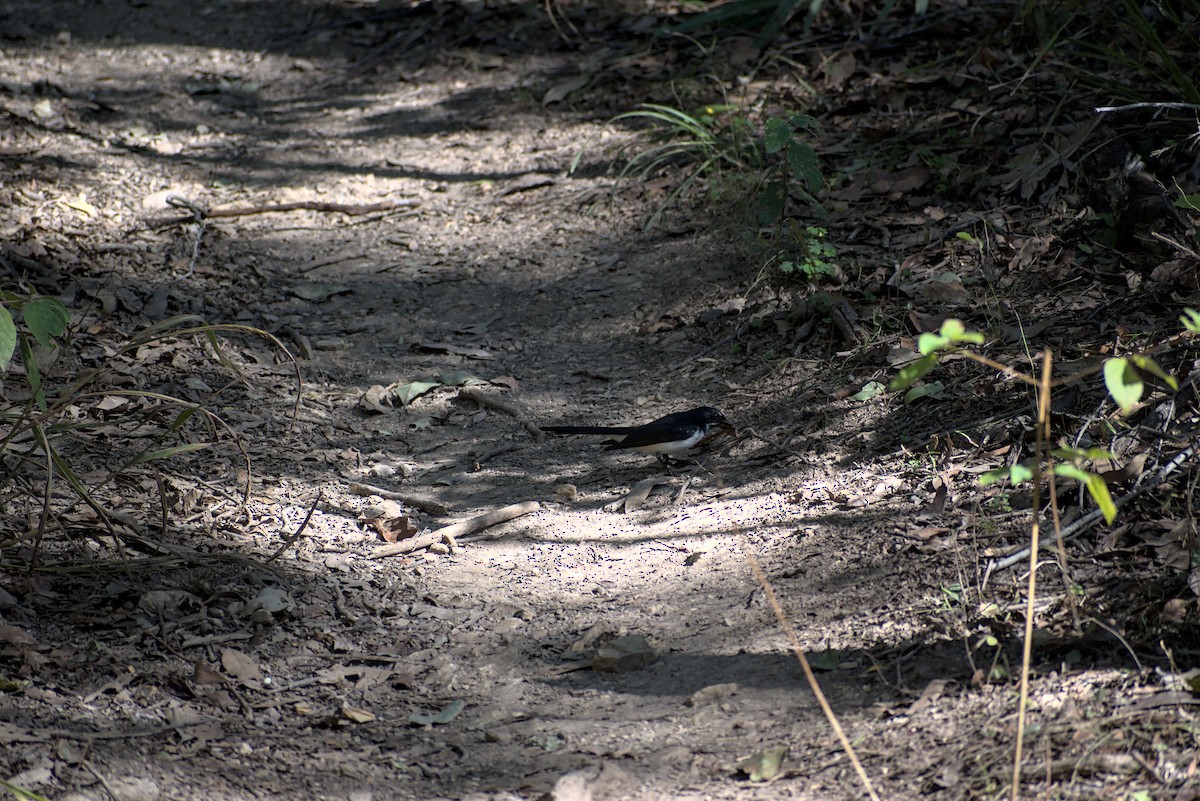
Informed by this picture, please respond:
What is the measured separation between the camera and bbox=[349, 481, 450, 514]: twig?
4293mm

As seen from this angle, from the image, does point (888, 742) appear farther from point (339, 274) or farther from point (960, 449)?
point (339, 274)

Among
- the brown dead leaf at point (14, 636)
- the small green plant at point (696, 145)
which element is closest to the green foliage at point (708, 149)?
the small green plant at point (696, 145)

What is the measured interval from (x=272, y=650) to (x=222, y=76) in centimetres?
701

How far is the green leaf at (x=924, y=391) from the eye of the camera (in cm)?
418

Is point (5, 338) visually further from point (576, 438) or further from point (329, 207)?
point (329, 207)

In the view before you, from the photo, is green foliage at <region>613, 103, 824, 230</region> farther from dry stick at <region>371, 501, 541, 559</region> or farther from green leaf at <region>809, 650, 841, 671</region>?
green leaf at <region>809, 650, 841, 671</region>

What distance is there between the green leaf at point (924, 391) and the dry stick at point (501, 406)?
5.70 ft

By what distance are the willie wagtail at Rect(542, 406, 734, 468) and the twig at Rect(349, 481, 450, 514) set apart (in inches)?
25.3

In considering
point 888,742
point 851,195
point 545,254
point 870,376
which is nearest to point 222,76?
point 545,254

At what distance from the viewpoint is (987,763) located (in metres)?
2.42

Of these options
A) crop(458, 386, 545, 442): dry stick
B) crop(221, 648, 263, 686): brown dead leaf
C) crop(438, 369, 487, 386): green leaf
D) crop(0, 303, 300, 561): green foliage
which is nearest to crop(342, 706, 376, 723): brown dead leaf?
crop(221, 648, 263, 686): brown dead leaf

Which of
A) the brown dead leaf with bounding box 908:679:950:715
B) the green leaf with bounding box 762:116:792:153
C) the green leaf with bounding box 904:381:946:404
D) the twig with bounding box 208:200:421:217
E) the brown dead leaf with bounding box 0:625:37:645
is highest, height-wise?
the green leaf with bounding box 762:116:792:153

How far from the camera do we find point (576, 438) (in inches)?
193

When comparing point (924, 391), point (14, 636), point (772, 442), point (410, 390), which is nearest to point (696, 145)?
point (410, 390)
